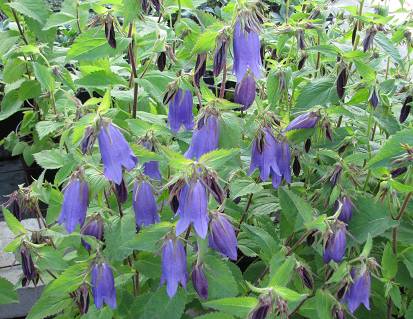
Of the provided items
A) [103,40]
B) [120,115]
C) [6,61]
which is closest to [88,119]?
[103,40]

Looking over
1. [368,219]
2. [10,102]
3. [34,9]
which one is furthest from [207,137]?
[10,102]

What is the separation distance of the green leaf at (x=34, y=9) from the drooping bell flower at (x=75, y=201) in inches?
32.0

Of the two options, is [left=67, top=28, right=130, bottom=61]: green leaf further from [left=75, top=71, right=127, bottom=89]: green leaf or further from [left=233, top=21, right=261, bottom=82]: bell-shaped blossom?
[left=233, top=21, right=261, bottom=82]: bell-shaped blossom

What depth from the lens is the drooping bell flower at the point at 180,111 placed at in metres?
1.35

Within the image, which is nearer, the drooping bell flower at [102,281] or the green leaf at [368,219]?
the drooping bell flower at [102,281]

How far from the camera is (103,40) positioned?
56.4 inches

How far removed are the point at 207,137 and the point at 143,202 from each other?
19cm

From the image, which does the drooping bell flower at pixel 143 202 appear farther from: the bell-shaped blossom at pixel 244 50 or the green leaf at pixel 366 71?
the green leaf at pixel 366 71

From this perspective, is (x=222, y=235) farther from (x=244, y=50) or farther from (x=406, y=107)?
(x=406, y=107)

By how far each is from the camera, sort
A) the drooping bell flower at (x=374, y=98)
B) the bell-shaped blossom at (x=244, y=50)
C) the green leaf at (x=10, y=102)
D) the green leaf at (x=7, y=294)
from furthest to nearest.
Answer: the green leaf at (x=10, y=102) < the green leaf at (x=7, y=294) < the drooping bell flower at (x=374, y=98) < the bell-shaped blossom at (x=244, y=50)

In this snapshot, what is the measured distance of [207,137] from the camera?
50.1 inches

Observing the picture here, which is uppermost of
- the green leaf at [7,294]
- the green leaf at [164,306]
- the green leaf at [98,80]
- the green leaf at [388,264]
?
the green leaf at [98,80]

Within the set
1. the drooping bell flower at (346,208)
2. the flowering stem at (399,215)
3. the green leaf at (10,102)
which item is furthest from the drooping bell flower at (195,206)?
the green leaf at (10,102)

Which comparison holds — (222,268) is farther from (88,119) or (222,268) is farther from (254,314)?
(88,119)
